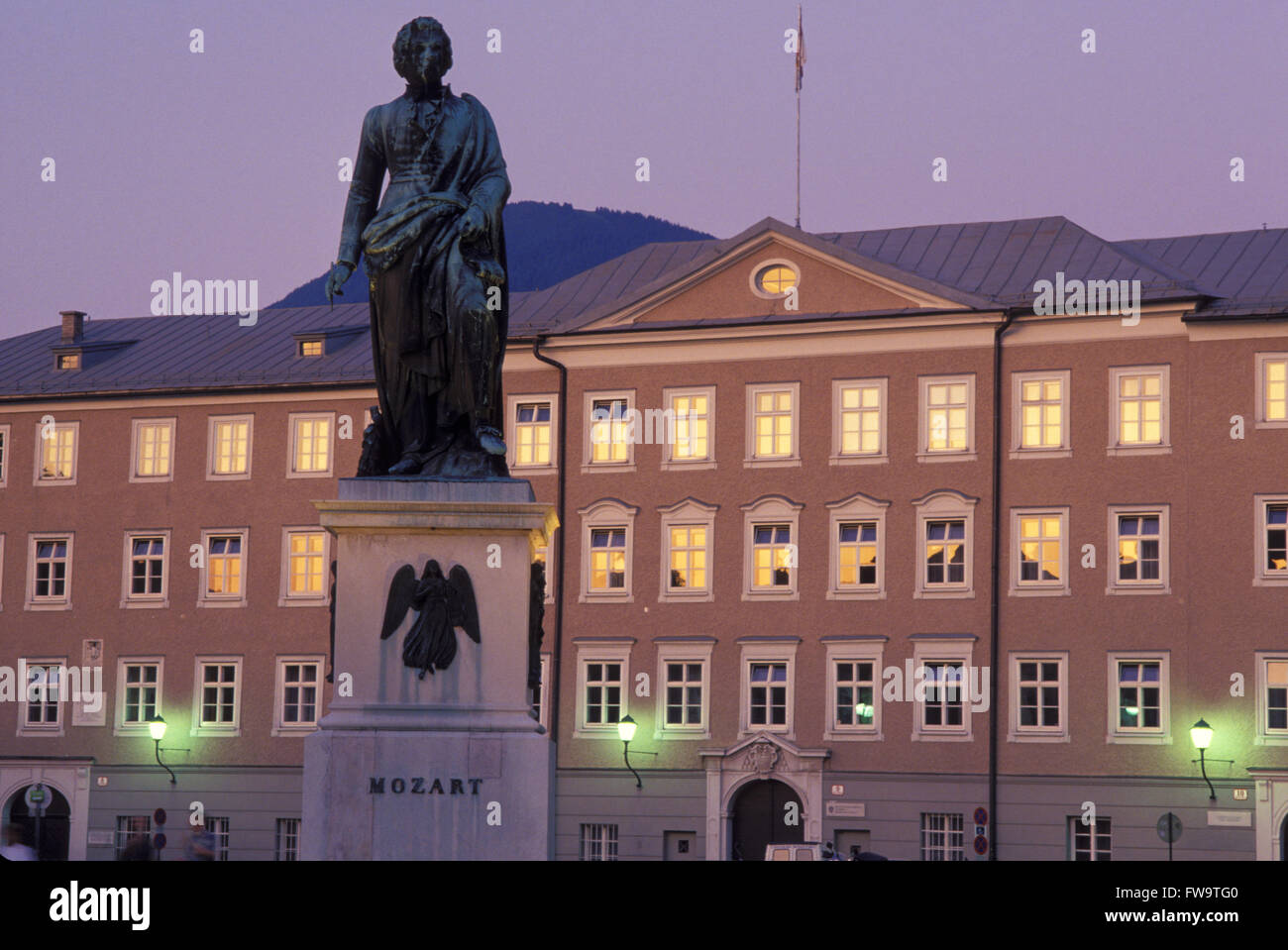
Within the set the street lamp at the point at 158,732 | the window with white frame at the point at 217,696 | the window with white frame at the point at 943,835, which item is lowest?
the window with white frame at the point at 943,835

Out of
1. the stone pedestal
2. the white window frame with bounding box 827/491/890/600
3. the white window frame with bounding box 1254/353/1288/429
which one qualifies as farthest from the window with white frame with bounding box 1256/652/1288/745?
the stone pedestal

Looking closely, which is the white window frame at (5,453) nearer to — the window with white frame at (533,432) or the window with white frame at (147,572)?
the window with white frame at (147,572)

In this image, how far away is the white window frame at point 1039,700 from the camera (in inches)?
1729

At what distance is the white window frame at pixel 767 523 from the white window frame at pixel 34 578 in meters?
16.5

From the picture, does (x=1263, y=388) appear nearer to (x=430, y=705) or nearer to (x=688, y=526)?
(x=688, y=526)

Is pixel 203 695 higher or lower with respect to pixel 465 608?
lower

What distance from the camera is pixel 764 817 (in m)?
45.8

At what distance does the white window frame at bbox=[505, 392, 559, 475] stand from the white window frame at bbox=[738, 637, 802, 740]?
5886mm

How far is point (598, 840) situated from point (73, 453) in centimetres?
1615

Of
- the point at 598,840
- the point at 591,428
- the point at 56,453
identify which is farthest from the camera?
the point at 56,453

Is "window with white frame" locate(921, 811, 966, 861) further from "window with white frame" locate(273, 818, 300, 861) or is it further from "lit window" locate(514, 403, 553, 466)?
"window with white frame" locate(273, 818, 300, 861)

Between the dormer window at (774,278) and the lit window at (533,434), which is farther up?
the dormer window at (774,278)

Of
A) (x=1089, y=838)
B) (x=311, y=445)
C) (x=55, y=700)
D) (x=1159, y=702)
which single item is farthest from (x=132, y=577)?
(x=1159, y=702)

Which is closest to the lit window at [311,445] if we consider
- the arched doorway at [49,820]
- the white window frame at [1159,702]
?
the arched doorway at [49,820]
